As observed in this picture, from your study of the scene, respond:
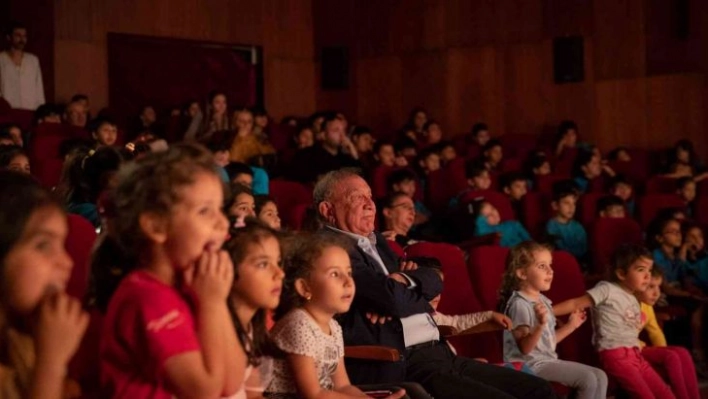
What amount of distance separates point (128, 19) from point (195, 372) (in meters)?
7.21

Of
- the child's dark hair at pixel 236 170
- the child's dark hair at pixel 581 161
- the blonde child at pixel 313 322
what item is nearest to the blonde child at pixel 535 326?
the blonde child at pixel 313 322

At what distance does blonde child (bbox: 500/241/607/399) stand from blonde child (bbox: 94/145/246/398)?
202 centimetres

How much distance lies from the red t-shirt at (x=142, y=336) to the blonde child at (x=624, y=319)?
7.99 ft

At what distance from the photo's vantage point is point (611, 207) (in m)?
5.90

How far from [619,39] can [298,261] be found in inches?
267

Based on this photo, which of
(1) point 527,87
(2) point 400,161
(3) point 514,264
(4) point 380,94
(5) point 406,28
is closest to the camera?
(3) point 514,264

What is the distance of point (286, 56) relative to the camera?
31.8 feet

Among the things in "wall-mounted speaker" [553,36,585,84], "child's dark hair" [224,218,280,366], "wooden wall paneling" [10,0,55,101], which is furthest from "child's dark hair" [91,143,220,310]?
"wall-mounted speaker" [553,36,585,84]

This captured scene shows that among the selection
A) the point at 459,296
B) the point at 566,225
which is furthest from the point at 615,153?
the point at 459,296

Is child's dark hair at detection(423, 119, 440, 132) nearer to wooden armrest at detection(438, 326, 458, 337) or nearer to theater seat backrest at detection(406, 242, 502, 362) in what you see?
theater seat backrest at detection(406, 242, 502, 362)

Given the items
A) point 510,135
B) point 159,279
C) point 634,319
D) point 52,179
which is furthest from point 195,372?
point 510,135

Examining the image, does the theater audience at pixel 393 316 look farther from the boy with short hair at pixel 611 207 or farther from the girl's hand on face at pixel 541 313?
the boy with short hair at pixel 611 207

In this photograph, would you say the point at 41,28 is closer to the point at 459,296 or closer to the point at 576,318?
the point at 459,296

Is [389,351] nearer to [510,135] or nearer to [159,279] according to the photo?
[159,279]
